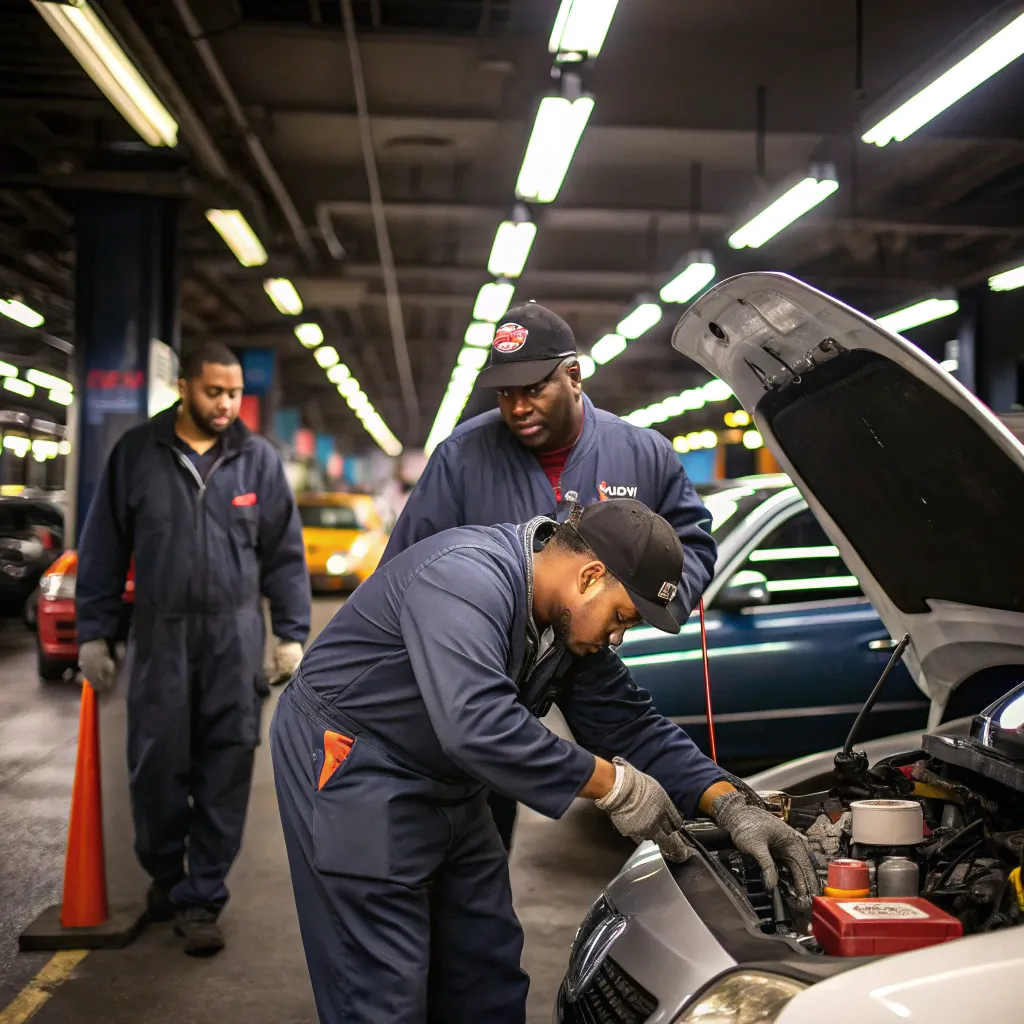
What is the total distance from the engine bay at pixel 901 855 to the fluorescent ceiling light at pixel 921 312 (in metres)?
11.7

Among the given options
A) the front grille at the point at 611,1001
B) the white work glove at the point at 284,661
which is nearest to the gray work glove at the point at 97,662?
the white work glove at the point at 284,661

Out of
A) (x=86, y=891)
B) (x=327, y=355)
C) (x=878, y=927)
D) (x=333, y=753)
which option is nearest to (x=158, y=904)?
(x=86, y=891)

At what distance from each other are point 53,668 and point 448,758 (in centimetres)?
833

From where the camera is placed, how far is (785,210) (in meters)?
9.56

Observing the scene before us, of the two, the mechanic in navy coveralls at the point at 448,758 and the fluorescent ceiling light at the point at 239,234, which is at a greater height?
the fluorescent ceiling light at the point at 239,234

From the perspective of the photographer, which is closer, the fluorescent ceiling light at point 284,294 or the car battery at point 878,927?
the car battery at point 878,927

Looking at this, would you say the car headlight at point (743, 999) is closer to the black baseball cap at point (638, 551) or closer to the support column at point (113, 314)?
the black baseball cap at point (638, 551)

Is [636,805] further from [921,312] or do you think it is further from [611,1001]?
[921,312]

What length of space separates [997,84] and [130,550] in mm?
7939

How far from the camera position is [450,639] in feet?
6.85

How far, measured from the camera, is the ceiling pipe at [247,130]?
309 inches

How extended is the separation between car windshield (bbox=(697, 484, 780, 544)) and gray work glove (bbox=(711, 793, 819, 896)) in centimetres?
Result: 300

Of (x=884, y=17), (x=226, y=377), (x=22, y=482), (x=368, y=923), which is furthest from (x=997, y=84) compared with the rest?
(x=22, y=482)

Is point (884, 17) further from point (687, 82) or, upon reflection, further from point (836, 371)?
point (836, 371)
